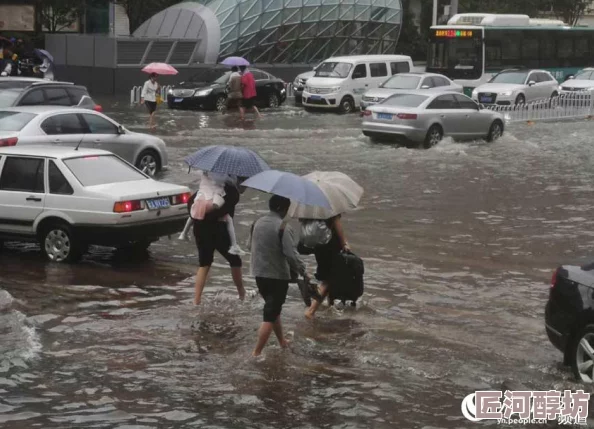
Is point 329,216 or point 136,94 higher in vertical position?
point 329,216

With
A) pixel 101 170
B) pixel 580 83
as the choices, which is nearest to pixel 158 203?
pixel 101 170

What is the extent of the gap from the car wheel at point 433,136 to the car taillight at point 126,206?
14.3m

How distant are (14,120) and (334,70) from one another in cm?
2065

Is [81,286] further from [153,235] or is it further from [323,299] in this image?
[323,299]

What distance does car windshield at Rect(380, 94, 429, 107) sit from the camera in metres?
26.2

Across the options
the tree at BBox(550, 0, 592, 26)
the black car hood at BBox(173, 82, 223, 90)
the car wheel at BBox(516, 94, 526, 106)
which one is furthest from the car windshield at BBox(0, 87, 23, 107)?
the tree at BBox(550, 0, 592, 26)

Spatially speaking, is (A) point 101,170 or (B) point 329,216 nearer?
(B) point 329,216

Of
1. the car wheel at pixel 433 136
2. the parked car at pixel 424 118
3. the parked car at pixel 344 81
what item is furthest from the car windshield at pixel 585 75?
the car wheel at pixel 433 136

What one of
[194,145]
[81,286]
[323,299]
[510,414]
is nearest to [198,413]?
[510,414]

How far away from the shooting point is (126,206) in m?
12.5

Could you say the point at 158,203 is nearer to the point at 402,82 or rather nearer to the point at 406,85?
the point at 406,85

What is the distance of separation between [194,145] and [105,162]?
39.6 feet

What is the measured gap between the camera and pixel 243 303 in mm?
11414

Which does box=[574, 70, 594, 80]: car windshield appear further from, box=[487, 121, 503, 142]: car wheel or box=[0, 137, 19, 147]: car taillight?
box=[0, 137, 19, 147]: car taillight
